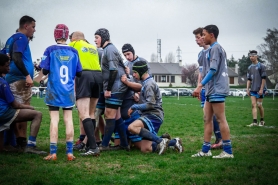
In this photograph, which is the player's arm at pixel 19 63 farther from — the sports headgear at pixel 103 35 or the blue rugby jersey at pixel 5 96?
the sports headgear at pixel 103 35

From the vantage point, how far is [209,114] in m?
7.01

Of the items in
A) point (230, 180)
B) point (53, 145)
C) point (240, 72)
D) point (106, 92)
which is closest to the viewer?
point (230, 180)

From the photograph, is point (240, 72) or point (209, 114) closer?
point (209, 114)

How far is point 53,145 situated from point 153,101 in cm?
210

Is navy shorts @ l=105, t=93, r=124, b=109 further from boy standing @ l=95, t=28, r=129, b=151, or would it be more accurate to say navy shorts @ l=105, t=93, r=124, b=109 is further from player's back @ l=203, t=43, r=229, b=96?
player's back @ l=203, t=43, r=229, b=96

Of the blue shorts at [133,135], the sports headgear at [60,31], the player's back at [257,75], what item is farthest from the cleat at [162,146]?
the player's back at [257,75]

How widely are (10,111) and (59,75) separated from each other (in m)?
1.32

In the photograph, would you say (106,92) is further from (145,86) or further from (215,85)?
(215,85)

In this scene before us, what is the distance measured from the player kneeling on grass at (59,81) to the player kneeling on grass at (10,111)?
31.6 inches

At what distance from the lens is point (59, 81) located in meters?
6.50

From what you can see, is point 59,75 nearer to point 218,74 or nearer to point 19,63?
point 19,63

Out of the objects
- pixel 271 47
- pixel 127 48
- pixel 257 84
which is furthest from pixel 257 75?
pixel 271 47

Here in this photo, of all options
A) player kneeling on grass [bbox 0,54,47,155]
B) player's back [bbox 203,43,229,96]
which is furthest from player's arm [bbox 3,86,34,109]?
player's back [bbox 203,43,229,96]

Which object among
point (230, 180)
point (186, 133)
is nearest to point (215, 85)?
point (230, 180)
